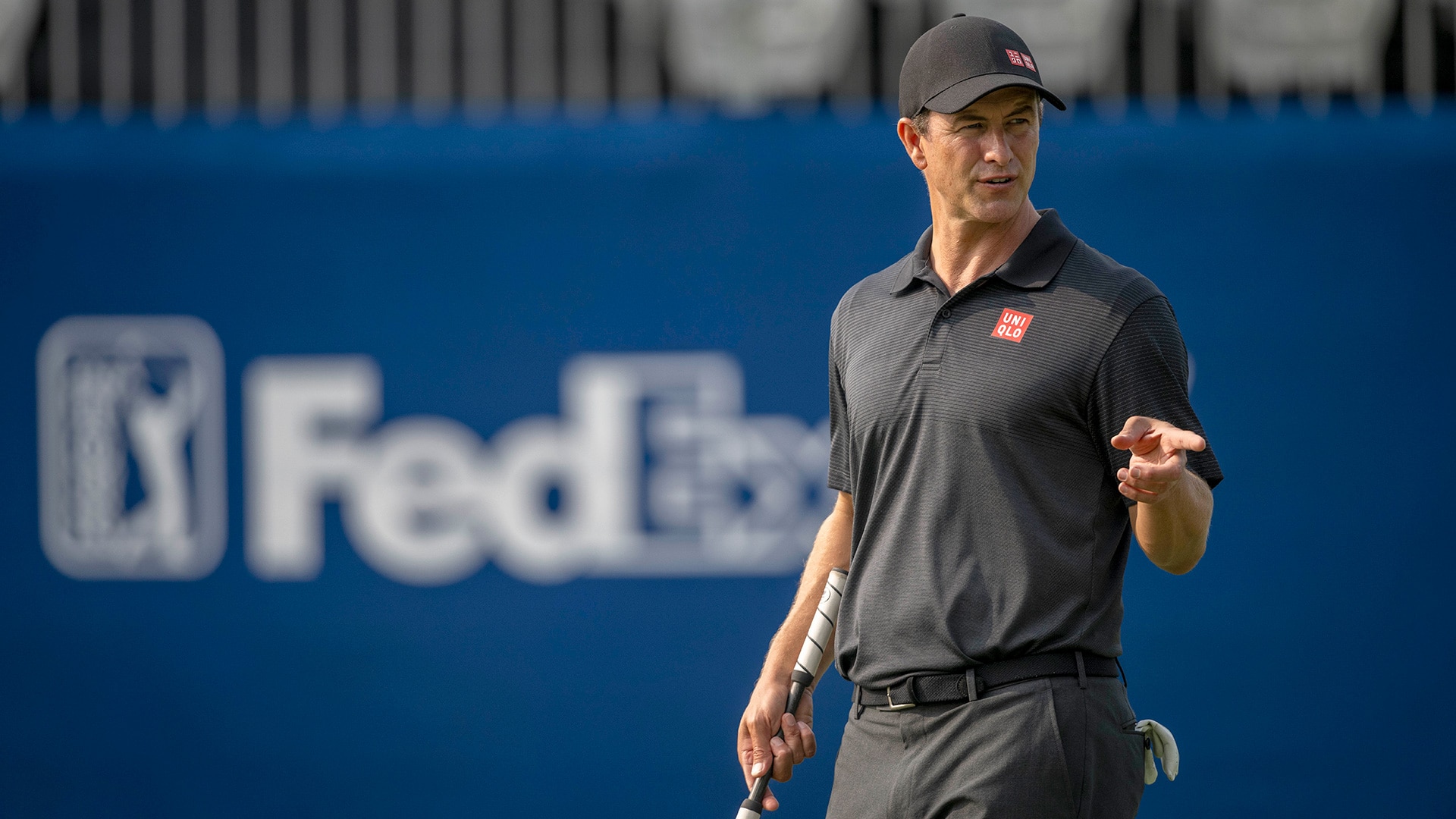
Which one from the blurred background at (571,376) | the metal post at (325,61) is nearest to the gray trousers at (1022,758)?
the blurred background at (571,376)

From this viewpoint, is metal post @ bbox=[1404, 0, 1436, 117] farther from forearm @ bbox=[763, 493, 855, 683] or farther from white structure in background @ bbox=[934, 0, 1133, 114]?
forearm @ bbox=[763, 493, 855, 683]

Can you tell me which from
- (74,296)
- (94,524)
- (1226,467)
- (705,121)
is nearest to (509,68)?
(705,121)

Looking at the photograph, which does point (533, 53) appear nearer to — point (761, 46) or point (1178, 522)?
point (761, 46)

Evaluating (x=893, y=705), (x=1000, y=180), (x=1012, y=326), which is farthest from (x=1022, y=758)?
(x=1000, y=180)

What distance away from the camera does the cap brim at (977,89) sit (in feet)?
7.70

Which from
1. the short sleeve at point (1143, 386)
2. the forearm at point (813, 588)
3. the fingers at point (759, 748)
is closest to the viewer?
the short sleeve at point (1143, 386)

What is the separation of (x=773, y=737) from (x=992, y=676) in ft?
1.60

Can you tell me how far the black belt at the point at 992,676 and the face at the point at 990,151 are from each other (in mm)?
746

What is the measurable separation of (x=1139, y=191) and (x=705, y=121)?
1.54 metres

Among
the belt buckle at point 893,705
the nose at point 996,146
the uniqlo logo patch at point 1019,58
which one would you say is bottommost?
the belt buckle at point 893,705

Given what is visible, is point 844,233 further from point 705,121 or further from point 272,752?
point 272,752

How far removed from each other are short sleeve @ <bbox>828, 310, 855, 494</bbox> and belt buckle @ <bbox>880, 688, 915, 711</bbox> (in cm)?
41

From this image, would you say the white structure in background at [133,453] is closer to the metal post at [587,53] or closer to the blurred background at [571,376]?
the blurred background at [571,376]

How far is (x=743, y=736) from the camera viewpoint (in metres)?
2.71
